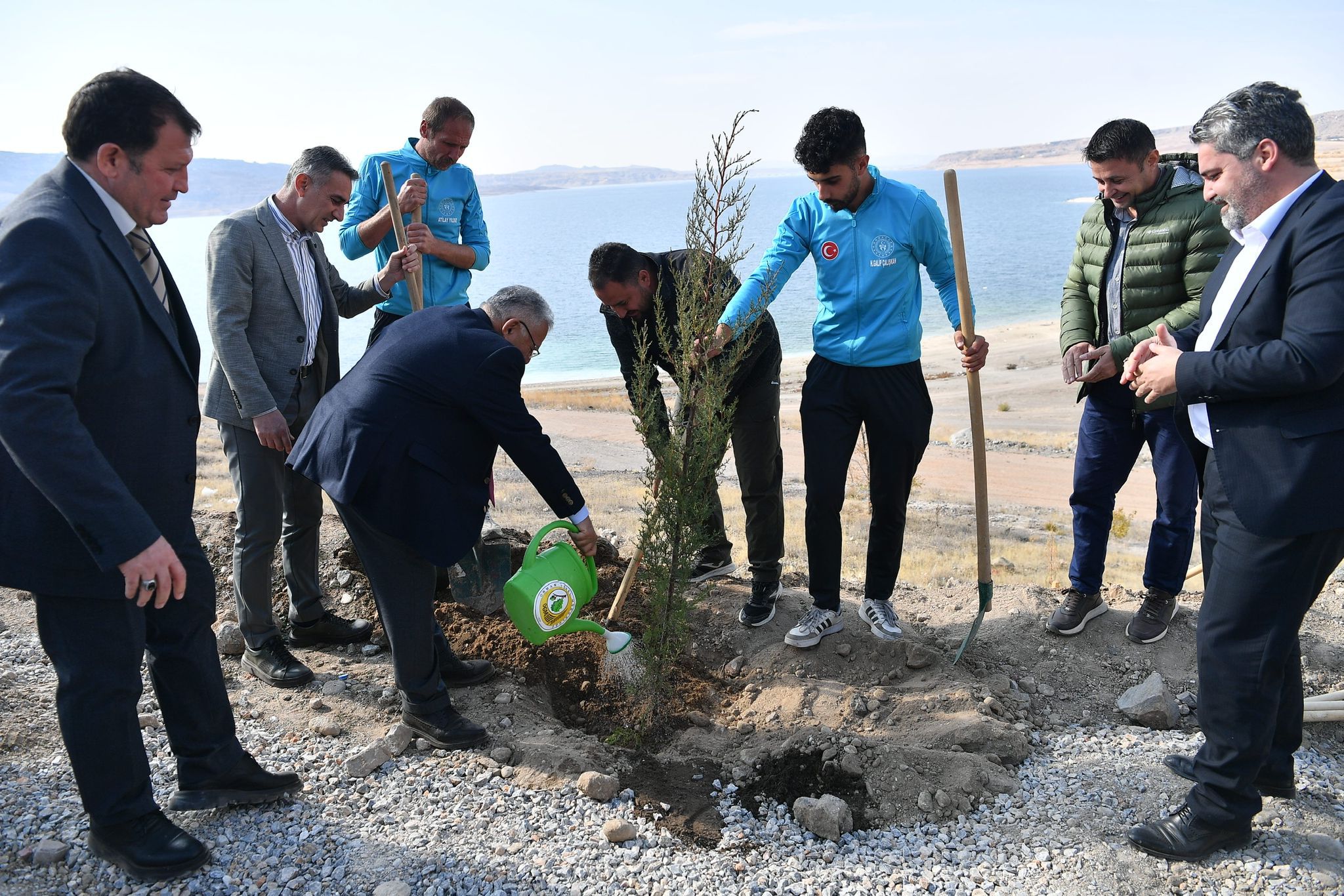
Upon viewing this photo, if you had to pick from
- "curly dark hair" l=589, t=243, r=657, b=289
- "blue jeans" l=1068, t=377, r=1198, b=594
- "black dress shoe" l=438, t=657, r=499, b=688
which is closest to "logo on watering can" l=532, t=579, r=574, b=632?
"black dress shoe" l=438, t=657, r=499, b=688

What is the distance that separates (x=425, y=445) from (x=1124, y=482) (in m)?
3.64

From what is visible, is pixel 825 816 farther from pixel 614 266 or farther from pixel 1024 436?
pixel 1024 436

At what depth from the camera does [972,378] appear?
4406 mm

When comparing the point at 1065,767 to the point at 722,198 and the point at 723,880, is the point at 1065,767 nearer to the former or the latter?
the point at 723,880

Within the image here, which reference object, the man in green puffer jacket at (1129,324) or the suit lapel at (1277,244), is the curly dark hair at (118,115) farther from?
the man in green puffer jacket at (1129,324)

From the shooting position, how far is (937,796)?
3564 mm

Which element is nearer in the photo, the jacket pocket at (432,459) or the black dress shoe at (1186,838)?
the black dress shoe at (1186,838)

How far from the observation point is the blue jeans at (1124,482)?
15.0ft

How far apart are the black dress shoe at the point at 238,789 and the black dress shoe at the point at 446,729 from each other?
55cm

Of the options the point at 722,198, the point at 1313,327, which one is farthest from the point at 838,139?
the point at 1313,327

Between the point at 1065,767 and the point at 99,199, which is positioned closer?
the point at 99,199

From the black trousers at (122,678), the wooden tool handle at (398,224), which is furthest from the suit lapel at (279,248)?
the black trousers at (122,678)

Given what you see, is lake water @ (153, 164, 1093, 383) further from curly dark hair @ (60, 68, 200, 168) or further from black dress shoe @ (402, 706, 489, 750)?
black dress shoe @ (402, 706, 489, 750)

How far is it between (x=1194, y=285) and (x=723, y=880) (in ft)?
11.4
